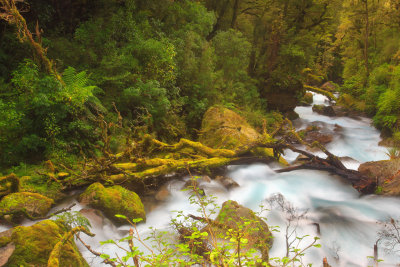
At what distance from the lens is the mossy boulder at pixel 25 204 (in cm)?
404

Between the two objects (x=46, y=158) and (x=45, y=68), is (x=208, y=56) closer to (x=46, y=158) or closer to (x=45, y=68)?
(x=45, y=68)

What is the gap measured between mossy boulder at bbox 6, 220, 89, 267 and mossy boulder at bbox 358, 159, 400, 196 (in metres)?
6.98

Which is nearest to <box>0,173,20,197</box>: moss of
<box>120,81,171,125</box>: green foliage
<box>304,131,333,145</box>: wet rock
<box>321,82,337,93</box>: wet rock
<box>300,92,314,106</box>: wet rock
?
<box>120,81,171,125</box>: green foliage

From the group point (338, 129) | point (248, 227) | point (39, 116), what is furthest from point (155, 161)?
point (338, 129)

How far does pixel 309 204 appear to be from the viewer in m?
6.53

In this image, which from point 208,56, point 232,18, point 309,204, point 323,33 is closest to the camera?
point 309,204

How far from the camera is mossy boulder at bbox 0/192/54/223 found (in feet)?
13.3

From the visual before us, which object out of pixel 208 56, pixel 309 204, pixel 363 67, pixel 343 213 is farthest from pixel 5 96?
pixel 363 67

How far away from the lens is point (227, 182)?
701 centimetres

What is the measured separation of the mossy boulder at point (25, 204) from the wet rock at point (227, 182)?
405 centimetres

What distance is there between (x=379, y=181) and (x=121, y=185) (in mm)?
6716

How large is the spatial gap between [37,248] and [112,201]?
67.9 inches

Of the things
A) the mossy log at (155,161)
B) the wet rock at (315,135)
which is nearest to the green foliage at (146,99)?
the mossy log at (155,161)

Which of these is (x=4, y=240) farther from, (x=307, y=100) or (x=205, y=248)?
(x=307, y=100)
